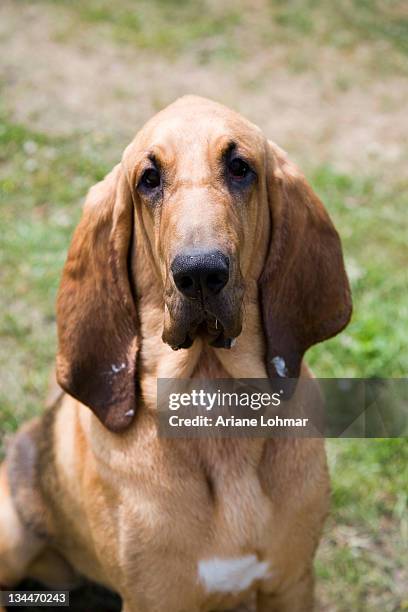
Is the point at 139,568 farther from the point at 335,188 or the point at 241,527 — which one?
the point at 335,188

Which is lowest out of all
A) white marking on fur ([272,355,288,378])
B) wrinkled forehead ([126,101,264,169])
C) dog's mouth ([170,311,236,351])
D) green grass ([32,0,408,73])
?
white marking on fur ([272,355,288,378])

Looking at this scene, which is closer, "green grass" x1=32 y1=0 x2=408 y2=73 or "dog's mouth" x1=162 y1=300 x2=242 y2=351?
"dog's mouth" x1=162 y1=300 x2=242 y2=351

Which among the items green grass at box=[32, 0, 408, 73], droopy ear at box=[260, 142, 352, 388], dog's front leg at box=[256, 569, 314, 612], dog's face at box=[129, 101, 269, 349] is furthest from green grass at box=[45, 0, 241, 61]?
dog's front leg at box=[256, 569, 314, 612]

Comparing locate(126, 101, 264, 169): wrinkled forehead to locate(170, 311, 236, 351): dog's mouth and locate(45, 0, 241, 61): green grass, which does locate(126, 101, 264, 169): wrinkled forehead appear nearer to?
locate(170, 311, 236, 351): dog's mouth

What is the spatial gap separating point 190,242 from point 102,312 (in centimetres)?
70

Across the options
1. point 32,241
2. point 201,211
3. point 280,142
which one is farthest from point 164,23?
point 201,211

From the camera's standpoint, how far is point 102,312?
298cm

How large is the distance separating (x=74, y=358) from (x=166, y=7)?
6.91 metres

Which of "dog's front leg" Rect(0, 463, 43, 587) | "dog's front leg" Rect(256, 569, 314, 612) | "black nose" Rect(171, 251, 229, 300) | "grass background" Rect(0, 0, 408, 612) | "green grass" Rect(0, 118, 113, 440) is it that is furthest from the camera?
"green grass" Rect(0, 118, 113, 440)

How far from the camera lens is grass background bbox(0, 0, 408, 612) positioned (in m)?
4.35

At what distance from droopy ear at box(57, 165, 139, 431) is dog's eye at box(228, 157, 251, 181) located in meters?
0.40

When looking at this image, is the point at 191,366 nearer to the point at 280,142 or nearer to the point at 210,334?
the point at 210,334

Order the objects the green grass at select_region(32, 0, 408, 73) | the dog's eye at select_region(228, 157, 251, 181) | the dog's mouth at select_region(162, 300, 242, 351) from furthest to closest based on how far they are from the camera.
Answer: the green grass at select_region(32, 0, 408, 73) → the dog's eye at select_region(228, 157, 251, 181) → the dog's mouth at select_region(162, 300, 242, 351)

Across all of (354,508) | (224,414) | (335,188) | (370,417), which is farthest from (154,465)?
(335,188)
